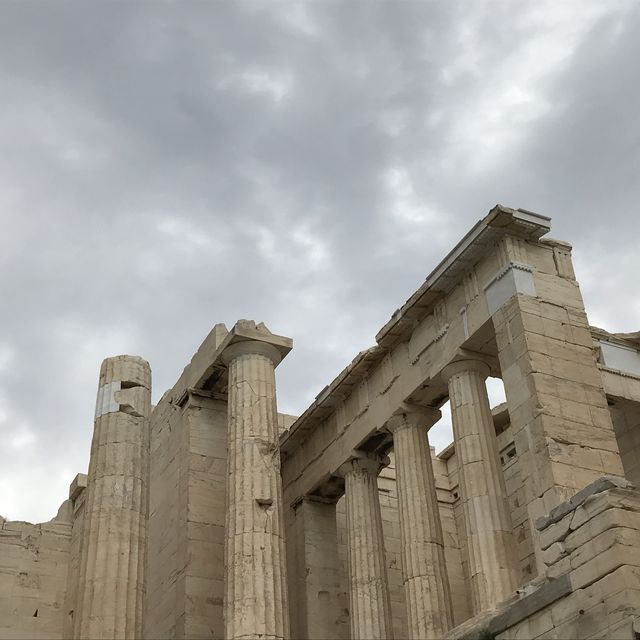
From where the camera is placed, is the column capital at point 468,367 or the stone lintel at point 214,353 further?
the stone lintel at point 214,353

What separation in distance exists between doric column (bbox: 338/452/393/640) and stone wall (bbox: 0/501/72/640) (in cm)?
868

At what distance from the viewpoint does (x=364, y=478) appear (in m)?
24.0

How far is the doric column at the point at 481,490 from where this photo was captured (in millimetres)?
17828

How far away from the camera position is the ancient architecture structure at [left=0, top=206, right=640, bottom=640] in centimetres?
1689

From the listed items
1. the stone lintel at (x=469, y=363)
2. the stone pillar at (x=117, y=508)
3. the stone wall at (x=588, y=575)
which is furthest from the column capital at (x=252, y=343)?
the stone wall at (x=588, y=575)

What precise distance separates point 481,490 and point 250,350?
20.8 ft

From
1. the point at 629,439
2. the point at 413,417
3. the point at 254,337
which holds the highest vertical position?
the point at 254,337

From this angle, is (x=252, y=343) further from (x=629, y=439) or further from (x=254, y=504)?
(x=629, y=439)

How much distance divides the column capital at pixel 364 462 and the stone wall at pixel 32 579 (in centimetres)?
882

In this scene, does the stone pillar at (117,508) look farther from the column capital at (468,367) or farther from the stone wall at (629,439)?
the stone wall at (629,439)

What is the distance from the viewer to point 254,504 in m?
20.2

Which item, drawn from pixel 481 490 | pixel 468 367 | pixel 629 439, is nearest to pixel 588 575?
pixel 481 490

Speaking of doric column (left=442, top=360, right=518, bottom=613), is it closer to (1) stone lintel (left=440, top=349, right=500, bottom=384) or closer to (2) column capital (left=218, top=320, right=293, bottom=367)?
(1) stone lintel (left=440, top=349, right=500, bottom=384)

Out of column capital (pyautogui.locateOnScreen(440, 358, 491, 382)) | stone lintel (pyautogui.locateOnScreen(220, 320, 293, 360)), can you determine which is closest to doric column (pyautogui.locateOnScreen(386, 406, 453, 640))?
column capital (pyautogui.locateOnScreen(440, 358, 491, 382))
